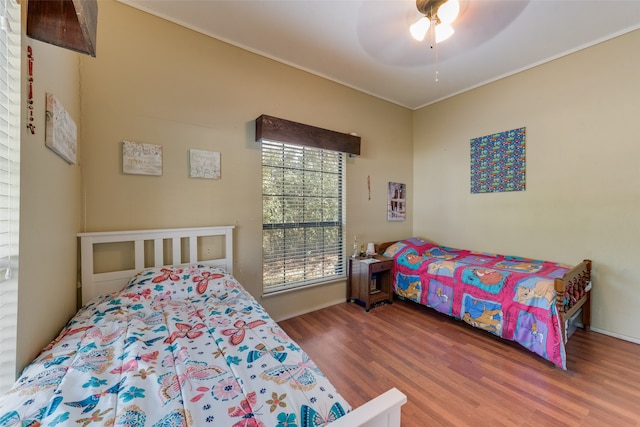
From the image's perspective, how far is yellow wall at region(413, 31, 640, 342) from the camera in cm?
227

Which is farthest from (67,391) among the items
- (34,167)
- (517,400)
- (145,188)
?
(517,400)

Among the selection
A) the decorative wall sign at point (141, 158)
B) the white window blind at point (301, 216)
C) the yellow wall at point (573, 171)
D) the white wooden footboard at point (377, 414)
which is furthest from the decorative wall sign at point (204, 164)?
the yellow wall at point (573, 171)

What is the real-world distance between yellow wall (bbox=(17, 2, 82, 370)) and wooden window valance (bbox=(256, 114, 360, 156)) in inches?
53.9

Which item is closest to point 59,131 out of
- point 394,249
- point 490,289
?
point 394,249

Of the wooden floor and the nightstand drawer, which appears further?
the nightstand drawer

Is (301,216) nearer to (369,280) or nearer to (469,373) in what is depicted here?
(369,280)

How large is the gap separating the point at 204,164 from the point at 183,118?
43 cm

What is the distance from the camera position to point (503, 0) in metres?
1.87

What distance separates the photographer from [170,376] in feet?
3.12

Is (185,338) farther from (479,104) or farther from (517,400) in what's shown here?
(479,104)

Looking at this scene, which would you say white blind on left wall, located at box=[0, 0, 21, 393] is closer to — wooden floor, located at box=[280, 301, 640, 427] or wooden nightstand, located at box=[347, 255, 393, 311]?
wooden floor, located at box=[280, 301, 640, 427]

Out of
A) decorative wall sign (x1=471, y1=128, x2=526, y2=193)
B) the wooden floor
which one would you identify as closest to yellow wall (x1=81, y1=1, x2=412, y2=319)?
the wooden floor

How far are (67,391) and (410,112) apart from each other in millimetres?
4543

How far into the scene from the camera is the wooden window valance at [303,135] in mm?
2430
